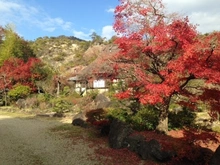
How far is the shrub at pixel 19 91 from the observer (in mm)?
25188

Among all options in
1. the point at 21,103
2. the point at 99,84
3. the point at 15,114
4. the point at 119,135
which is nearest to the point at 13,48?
the point at 21,103

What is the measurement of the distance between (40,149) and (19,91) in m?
18.0

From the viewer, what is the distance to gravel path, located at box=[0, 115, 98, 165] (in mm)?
7566

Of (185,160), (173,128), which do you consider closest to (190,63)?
(185,160)

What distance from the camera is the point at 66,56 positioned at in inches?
2331

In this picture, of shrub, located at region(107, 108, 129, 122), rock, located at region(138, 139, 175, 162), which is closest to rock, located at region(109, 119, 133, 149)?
rock, located at region(138, 139, 175, 162)

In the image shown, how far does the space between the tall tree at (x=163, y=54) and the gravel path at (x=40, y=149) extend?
3039 millimetres

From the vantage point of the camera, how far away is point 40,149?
890 centimetres

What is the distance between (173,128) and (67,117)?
374 inches

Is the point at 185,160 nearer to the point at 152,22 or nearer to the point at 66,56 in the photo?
the point at 152,22

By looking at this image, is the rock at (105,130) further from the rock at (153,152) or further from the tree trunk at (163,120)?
the rock at (153,152)

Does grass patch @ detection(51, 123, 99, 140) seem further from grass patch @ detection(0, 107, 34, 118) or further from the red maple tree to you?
the red maple tree

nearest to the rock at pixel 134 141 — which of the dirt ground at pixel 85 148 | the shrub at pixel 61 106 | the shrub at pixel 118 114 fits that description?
the dirt ground at pixel 85 148

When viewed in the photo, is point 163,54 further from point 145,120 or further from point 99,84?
point 99,84
